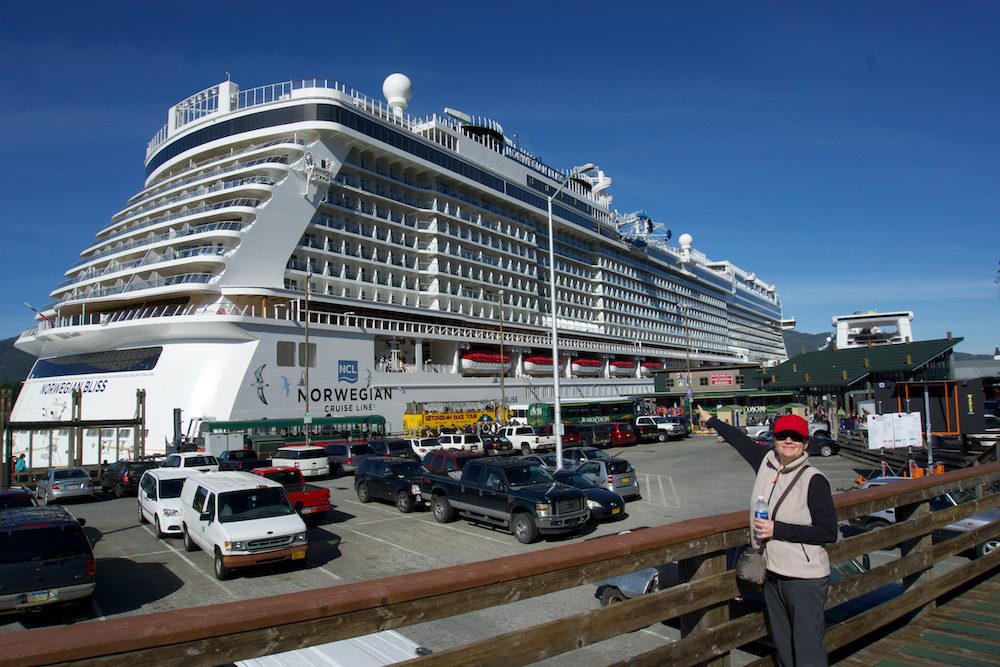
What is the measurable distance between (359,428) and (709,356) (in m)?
78.8

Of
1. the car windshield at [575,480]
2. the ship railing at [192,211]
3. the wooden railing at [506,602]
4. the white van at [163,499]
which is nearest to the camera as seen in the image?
the wooden railing at [506,602]

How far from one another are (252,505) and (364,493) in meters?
8.44

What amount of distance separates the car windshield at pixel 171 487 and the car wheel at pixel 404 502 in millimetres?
5807

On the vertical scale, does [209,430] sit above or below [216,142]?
below

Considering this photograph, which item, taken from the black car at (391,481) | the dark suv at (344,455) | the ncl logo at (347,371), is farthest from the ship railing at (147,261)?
the black car at (391,481)

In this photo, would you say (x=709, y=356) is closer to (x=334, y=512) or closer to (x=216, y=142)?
(x=216, y=142)

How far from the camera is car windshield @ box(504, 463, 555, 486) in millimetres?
15266

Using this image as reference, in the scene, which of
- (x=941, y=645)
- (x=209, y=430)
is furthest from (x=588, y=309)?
(x=941, y=645)

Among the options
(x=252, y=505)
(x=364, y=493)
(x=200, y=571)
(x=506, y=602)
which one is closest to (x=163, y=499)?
(x=200, y=571)

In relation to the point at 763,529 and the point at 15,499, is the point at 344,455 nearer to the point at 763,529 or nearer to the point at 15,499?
the point at 15,499

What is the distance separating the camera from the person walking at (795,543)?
3502 mm

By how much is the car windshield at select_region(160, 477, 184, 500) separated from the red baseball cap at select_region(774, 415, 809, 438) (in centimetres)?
1563

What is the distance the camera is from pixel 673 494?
2081cm

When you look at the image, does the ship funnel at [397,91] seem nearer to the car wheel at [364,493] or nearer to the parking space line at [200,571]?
the car wheel at [364,493]
